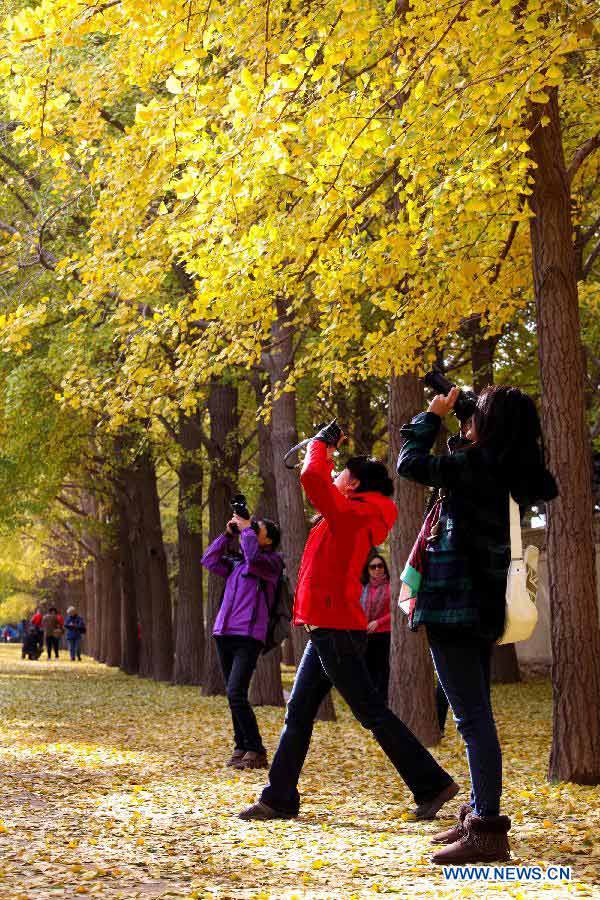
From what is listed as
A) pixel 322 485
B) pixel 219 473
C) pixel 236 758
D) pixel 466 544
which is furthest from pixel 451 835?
pixel 219 473

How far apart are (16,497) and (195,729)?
13.3m

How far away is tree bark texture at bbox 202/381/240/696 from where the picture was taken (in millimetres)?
20281

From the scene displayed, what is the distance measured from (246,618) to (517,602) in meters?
4.52

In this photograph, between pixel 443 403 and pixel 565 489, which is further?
pixel 565 489

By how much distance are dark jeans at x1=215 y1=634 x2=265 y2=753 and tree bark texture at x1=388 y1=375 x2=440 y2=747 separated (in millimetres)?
2492

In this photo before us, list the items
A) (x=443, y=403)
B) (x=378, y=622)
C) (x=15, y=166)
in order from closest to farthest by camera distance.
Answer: (x=443, y=403) < (x=378, y=622) < (x=15, y=166)

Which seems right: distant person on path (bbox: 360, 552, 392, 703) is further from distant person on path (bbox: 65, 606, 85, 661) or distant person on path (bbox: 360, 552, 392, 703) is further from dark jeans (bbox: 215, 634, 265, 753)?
distant person on path (bbox: 65, 606, 85, 661)

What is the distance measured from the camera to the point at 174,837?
21.5 feet

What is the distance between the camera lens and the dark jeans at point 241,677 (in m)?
9.41

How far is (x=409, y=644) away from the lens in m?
11.9

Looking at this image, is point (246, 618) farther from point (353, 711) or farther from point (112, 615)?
point (112, 615)

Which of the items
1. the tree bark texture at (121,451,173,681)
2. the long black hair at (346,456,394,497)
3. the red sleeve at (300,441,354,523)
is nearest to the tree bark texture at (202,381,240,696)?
the tree bark texture at (121,451,173,681)

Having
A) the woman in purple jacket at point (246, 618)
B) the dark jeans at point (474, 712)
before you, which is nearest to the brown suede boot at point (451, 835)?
the dark jeans at point (474, 712)

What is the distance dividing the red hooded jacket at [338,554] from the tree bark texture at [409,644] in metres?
4.97
